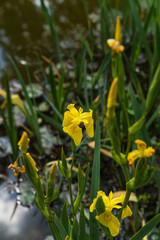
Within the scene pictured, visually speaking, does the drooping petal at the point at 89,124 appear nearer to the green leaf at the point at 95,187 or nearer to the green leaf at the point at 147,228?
the green leaf at the point at 95,187

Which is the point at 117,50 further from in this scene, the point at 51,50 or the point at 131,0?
the point at 51,50

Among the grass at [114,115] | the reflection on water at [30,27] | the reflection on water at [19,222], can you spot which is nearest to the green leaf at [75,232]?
→ the grass at [114,115]

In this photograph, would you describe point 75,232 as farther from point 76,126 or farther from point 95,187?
point 76,126

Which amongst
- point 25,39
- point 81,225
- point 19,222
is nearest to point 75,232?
point 81,225

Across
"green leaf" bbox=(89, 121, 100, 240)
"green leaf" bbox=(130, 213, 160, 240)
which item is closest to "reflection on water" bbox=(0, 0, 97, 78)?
"green leaf" bbox=(89, 121, 100, 240)

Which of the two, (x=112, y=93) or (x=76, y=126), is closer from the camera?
(x=112, y=93)

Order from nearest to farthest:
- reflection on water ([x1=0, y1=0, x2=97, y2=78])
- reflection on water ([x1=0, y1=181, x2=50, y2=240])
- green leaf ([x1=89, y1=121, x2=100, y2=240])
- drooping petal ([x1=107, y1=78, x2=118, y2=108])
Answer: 1. drooping petal ([x1=107, y1=78, x2=118, y2=108])
2. green leaf ([x1=89, y1=121, x2=100, y2=240])
3. reflection on water ([x1=0, y1=181, x2=50, y2=240])
4. reflection on water ([x1=0, y1=0, x2=97, y2=78])

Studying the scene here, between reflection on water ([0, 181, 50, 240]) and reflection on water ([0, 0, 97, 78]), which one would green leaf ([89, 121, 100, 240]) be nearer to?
reflection on water ([0, 181, 50, 240])
